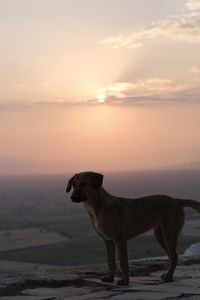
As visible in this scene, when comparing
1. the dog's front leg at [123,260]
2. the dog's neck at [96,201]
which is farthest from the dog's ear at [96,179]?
the dog's front leg at [123,260]

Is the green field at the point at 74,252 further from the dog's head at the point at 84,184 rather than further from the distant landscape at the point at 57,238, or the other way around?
the dog's head at the point at 84,184

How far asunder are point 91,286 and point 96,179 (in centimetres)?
142

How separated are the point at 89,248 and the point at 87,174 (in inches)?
1847

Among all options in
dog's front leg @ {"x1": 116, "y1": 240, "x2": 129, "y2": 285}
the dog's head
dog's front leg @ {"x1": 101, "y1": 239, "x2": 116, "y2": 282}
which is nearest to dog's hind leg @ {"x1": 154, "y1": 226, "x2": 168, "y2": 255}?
dog's front leg @ {"x1": 101, "y1": 239, "x2": 116, "y2": 282}

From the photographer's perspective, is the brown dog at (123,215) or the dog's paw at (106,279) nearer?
the brown dog at (123,215)

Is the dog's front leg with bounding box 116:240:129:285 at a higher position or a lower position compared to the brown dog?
lower

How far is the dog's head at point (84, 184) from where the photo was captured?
7488mm

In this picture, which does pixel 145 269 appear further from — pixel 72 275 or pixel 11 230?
pixel 11 230

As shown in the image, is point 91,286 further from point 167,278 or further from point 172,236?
point 172,236

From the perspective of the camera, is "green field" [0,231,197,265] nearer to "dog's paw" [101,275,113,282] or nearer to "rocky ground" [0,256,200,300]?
"rocky ground" [0,256,200,300]

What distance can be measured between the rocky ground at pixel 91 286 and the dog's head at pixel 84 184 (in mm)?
1145

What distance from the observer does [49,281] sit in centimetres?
751

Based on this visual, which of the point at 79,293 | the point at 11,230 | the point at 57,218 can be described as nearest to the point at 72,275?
the point at 79,293

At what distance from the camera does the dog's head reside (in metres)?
7.49
